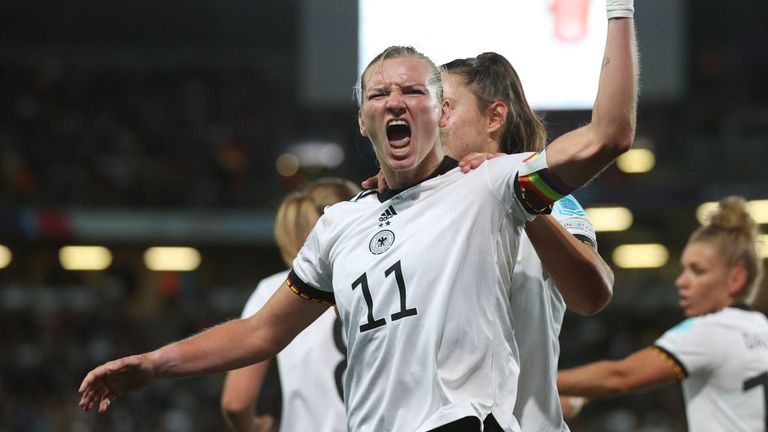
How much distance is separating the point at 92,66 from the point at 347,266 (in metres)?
23.5

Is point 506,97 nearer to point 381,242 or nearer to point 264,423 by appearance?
point 381,242

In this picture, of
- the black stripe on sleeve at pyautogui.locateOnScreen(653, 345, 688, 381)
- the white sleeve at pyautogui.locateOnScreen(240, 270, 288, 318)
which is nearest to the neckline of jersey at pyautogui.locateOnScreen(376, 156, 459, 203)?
the white sleeve at pyautogui.locateOnScreen(240, 270, 288, 318)

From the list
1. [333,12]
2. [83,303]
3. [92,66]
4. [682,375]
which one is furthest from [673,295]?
[682,375]

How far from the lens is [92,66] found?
25.0 meters

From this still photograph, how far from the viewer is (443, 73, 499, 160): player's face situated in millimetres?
3291

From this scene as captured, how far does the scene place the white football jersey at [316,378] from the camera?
14.0 ft

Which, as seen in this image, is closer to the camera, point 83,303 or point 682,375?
point 682,375

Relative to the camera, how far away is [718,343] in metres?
4.27

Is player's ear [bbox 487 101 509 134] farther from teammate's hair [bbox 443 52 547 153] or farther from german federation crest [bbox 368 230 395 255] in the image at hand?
german federation crest [bbox 368 230 395 255]

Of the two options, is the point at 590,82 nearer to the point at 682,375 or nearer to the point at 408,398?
the point at 682,375

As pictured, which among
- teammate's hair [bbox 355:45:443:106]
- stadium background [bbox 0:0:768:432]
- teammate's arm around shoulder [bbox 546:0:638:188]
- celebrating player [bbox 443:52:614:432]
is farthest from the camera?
stadium background [bbox 0:0:768:432]

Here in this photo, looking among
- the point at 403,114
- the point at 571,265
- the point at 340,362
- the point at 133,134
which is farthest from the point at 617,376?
the point at 133,134

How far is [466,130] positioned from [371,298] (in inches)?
31.2

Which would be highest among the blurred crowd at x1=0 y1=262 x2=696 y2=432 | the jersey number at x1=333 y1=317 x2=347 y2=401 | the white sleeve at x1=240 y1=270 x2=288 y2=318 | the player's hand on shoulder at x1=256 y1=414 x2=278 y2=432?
the white sleeve at x1=240 y1=270 x2=288 y2=318
